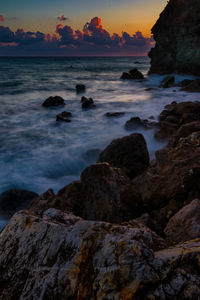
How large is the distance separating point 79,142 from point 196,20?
1076 inches

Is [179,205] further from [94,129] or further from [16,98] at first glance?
[16,98]

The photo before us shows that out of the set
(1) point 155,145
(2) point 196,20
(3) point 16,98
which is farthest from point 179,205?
(2) point 196,20

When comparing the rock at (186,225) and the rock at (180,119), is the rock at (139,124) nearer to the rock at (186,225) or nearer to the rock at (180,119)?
the rock at (180,119)

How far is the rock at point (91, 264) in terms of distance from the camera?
1602 mm

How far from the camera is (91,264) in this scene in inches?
71.6

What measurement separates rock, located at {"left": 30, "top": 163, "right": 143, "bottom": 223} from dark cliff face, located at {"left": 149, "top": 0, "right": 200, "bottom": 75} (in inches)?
1182

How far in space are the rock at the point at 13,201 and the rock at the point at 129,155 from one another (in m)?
2.58

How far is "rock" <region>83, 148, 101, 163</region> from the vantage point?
31.4 feet

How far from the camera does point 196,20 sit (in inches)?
1134

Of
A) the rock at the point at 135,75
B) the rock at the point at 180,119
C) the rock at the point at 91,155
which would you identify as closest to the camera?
the rock at the point at 180,119

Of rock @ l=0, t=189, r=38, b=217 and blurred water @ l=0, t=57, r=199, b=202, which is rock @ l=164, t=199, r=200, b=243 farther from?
blurred water @ l=0, t=57, r=199, b=202

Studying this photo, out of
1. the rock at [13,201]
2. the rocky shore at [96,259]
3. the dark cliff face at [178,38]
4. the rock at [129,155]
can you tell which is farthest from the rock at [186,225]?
the dark cliff face at [178,38]

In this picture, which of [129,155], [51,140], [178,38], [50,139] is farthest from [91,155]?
[178,38]

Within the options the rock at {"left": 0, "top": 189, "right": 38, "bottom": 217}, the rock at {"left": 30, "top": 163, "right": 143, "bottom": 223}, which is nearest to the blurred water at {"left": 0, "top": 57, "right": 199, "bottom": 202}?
the rock at {"left": 0, "top": 189, "right": 38, "bottom": 217}
